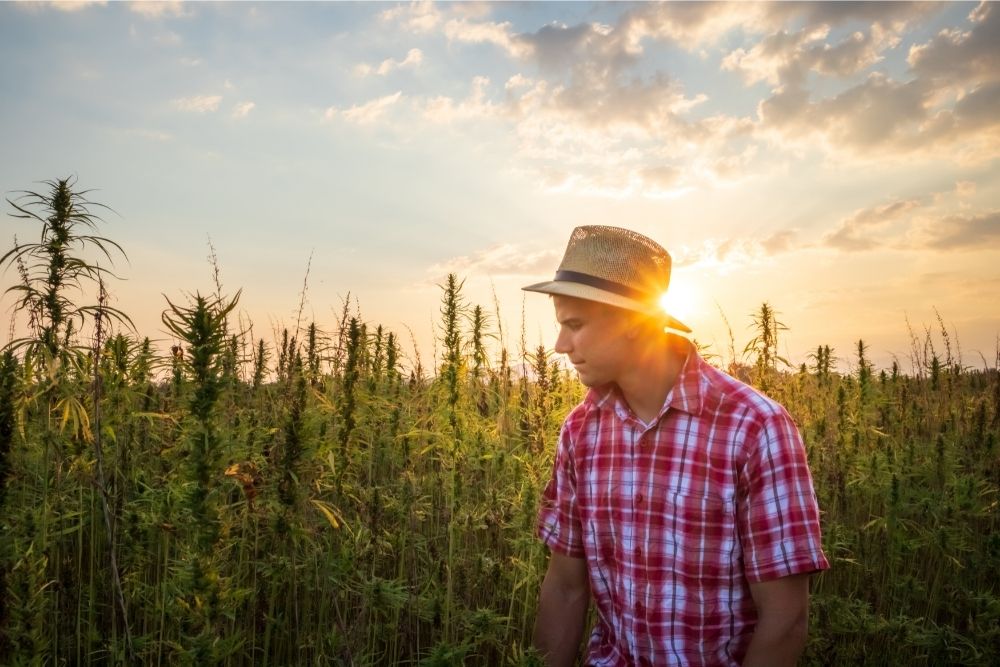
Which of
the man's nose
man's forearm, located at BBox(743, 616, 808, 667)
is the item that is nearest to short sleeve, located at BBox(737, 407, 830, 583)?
man's forearm, located at BBox(743, 616, 808, 667)

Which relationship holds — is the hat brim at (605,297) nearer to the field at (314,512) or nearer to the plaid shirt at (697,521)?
the plaid shirt at (697,521)

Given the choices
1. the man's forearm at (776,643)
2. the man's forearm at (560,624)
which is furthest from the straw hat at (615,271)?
the man's forearm at (560,624)

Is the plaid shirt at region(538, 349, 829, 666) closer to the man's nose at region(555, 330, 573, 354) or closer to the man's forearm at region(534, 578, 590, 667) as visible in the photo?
the man's forearm at region(534, 578, 590, 667)

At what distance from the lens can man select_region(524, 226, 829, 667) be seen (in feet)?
7.27

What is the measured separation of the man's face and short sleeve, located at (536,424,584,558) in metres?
0.49

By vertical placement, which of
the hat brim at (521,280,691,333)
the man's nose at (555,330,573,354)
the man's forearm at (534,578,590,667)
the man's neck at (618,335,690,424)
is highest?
the hat brim at (521,280,691,333)

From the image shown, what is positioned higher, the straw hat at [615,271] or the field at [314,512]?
the straw hat at [615,271]

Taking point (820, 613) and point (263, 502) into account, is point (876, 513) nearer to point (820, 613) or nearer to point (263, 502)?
point (820, 613)

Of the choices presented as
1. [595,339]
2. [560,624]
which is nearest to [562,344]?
[595,339]

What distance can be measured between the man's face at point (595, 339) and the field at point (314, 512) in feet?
3.58

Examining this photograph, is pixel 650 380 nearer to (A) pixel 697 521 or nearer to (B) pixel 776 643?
(A) pixel 697 521

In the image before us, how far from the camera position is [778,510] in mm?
2211

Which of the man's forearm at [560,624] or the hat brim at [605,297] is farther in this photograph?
the man's forearm at [560,624]

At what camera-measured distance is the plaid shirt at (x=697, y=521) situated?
7.30 ft
